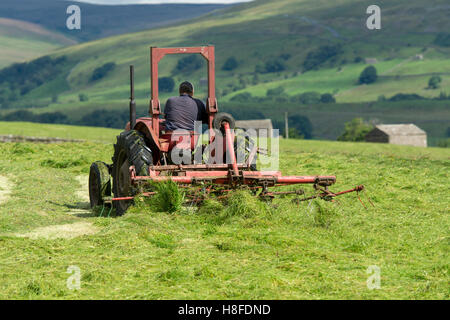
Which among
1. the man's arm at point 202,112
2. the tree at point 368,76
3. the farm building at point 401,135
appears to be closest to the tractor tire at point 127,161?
the man's arm at point 202,112

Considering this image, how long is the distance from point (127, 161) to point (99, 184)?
0.81 metres

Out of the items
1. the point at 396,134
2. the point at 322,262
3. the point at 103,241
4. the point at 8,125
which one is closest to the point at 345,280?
the point at 322,262

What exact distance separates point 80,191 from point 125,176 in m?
3.40

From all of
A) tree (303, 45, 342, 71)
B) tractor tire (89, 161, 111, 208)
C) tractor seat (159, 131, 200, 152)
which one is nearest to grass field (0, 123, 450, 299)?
tractor tire (89, 161, 111, 208)

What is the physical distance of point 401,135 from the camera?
80.1m

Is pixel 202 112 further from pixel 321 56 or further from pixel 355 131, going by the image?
→ pixel 321 56

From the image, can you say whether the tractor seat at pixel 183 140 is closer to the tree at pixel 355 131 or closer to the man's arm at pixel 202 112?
the man's arm at pixel 202 112

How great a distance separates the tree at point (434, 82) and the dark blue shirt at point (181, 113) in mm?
146685

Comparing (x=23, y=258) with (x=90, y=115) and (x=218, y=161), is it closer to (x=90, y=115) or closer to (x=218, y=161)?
(x=218, y=161)

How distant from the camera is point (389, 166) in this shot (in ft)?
60.5

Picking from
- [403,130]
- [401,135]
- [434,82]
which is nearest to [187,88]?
[401,135]

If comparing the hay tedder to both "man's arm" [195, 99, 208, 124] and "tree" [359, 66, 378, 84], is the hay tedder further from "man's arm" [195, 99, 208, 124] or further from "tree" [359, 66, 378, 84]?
"tree" [359, 66, 378, 84]

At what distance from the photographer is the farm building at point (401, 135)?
79375 millimetres
